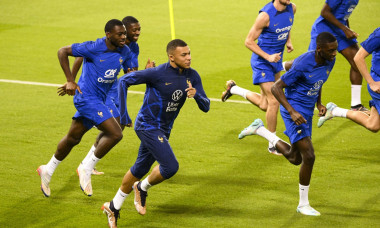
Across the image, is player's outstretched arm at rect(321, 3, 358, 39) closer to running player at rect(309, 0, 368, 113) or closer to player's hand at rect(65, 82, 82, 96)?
running player at rect(309, 0, 368, 113)

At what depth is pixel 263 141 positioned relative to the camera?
40.7 ft

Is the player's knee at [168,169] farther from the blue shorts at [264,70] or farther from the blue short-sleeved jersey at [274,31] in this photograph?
the blue short-sleeved jersey at [274,31]

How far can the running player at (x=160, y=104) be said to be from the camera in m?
8.62

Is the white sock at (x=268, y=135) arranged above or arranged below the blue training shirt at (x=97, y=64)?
below

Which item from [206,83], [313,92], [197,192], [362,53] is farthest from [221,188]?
[206,83]

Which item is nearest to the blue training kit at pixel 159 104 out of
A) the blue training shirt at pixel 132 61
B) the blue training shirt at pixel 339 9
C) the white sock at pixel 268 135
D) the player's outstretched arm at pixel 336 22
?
the white sock at pixel 268 135

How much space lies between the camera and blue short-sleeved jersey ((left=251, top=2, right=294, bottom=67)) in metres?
11.6

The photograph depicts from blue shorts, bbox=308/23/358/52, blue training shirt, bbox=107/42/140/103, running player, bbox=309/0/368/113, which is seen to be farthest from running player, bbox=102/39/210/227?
blue shorts, bbox=308/23/358/52

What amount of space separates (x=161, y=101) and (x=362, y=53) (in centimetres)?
313

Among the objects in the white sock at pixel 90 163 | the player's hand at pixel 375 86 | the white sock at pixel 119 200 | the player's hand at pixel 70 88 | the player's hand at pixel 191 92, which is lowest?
the white sock at pixel 90 163

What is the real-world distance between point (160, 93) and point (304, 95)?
1.84 meters

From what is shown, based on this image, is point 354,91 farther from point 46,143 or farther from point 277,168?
point 46,143

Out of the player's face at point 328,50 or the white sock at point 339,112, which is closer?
the player's face at point 328,50

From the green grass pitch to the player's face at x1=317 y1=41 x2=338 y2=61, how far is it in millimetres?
1926
